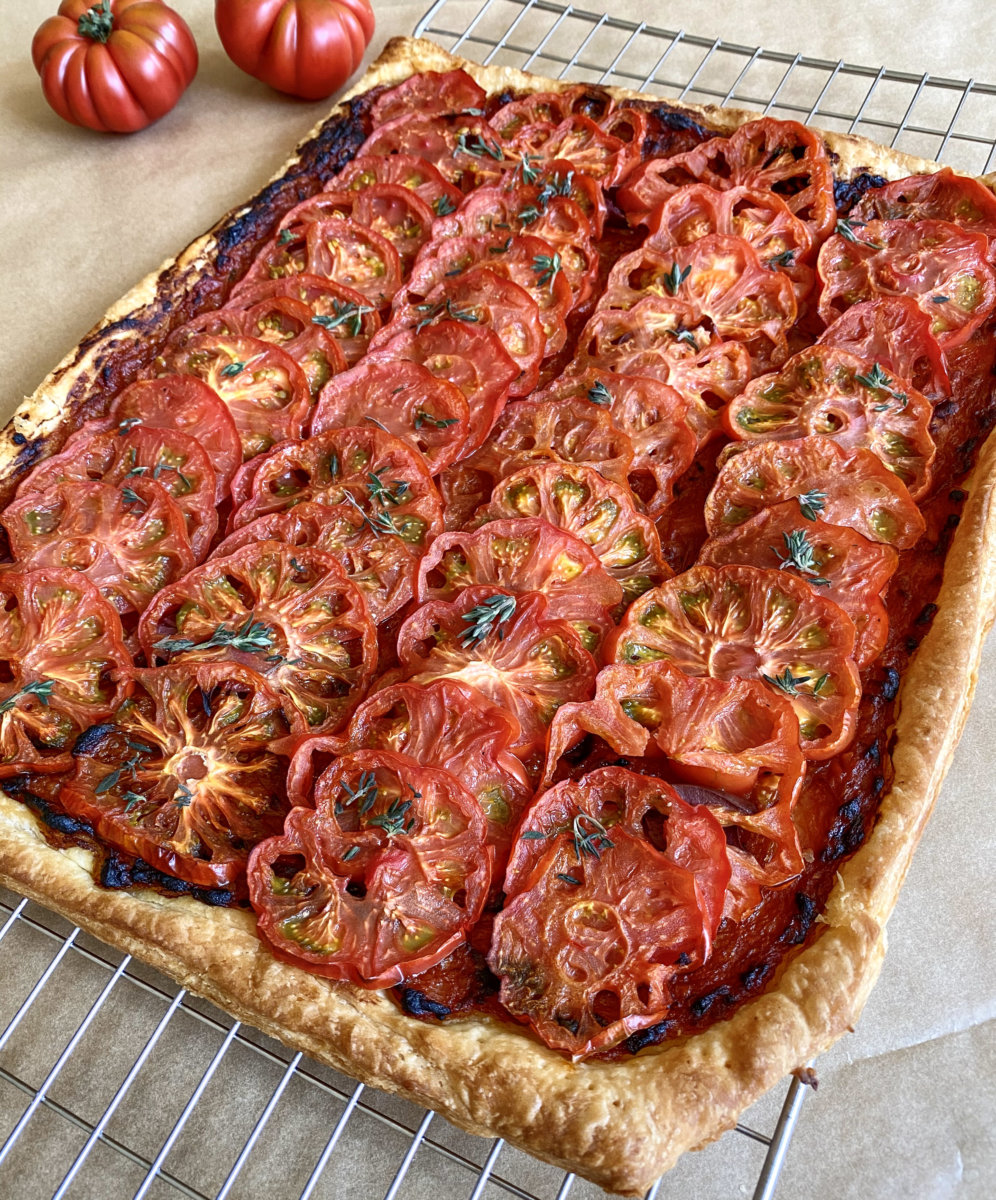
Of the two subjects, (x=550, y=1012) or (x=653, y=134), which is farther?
(x=653, y=134)

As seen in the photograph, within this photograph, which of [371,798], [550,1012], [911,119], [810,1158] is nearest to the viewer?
[550,1012]

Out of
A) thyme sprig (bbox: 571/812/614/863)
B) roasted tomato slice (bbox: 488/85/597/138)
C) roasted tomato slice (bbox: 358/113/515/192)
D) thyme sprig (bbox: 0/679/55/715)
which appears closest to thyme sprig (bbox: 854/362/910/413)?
thyme sprig (bbox: 571/812/614/863)

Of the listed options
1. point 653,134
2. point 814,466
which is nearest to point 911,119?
point 653,134

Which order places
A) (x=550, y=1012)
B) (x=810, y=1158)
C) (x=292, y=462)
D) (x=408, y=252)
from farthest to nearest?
(x=408, y=252) < (x=292, y=462) < (x=810, y=1158) < (x=550, y=1012)

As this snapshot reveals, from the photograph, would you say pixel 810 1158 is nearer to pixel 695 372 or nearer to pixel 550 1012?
pixel 550 1012

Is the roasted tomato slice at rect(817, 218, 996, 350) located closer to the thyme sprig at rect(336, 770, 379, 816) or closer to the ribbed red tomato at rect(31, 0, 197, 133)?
the thyme sprig at rect(336, 770, 379, 816)

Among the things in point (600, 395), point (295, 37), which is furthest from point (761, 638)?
point (295, 37)
